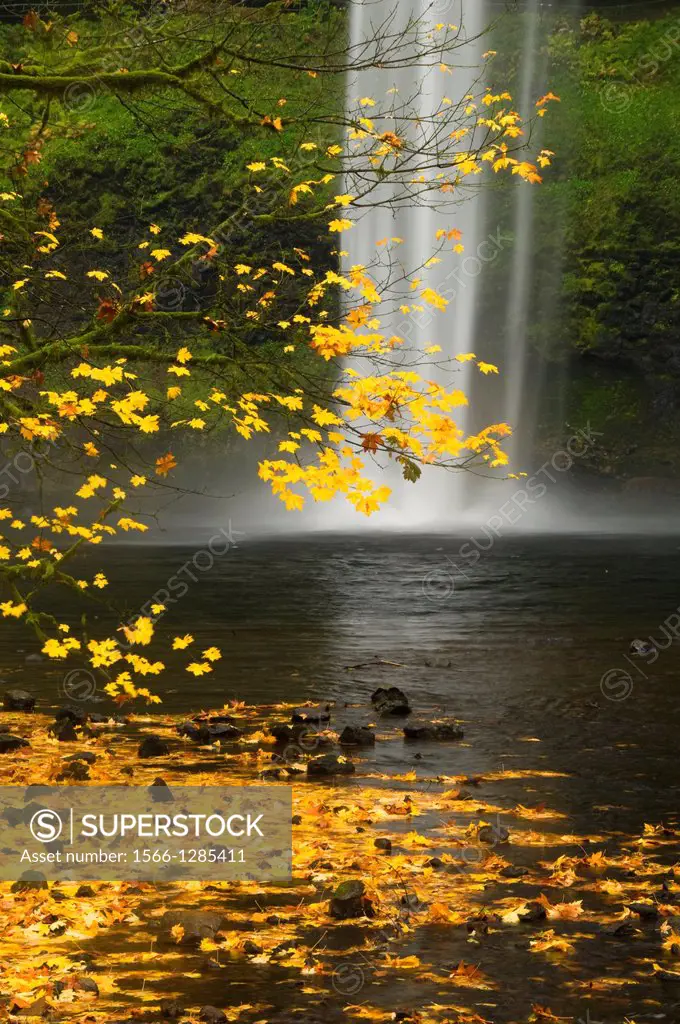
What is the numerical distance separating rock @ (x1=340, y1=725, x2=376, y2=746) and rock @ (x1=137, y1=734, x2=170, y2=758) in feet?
3.92

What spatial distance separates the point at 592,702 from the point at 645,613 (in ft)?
16.4

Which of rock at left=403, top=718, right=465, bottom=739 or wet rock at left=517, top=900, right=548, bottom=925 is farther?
rock at left=403, top=718, right=465, bottom=739

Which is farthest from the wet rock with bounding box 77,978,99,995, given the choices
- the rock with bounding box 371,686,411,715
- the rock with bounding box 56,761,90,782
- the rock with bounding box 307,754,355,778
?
the rock with bounding box 371,686,411,715

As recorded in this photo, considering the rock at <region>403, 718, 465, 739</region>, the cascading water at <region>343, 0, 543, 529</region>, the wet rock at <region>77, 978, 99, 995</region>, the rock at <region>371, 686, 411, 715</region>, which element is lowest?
the wet rock at <region>77, 978, 99, 995</region>

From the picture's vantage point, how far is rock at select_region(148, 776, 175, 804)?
7082 millimetres

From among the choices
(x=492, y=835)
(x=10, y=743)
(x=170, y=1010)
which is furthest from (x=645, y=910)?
(x=10, y=743)

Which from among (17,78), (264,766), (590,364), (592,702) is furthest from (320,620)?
(590,364)

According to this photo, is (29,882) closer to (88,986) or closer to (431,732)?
(88,986)

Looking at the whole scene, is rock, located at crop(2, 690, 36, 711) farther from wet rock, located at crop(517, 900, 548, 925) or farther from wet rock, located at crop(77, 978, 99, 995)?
wet rock, located at crop(517, 900, 548, 925)

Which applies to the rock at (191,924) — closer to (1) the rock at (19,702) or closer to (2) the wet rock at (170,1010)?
(2) the wet rock at (170,1010)

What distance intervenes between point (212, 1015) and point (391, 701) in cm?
525

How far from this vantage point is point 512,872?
6062 millimetres

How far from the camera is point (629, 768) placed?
799 cm

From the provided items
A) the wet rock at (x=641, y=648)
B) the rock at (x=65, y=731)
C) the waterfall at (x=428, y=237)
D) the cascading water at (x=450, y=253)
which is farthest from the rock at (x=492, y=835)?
the cascading water at (x=450, y=253)
